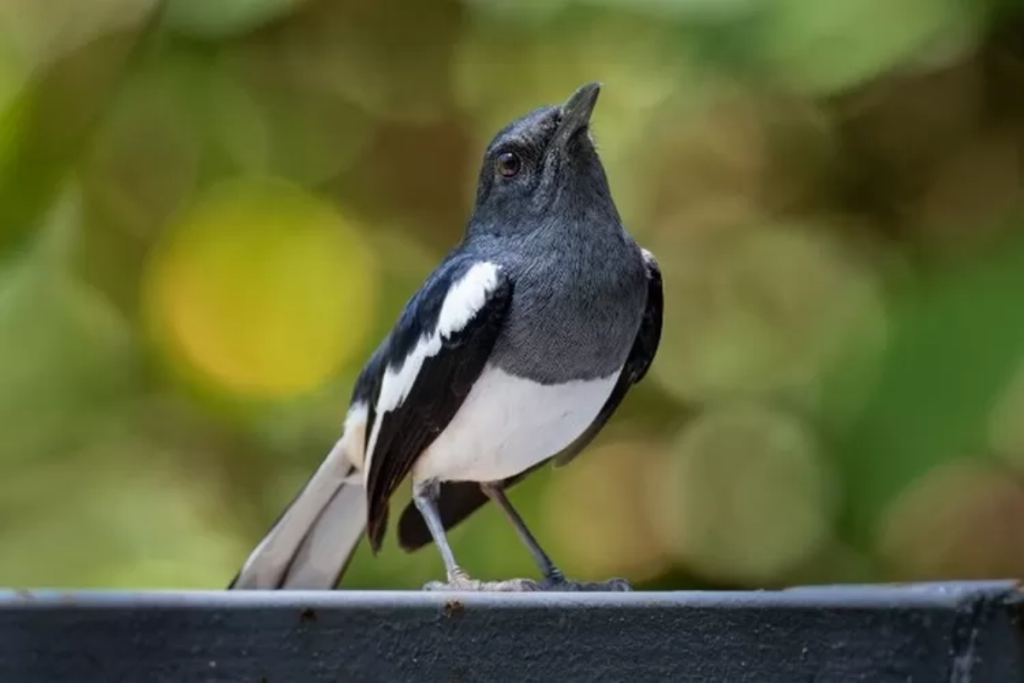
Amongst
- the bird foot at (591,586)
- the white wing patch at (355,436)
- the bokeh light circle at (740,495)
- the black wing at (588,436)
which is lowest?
the bokeh light circle at (740,495)

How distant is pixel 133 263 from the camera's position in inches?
94.7

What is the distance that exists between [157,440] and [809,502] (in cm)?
109

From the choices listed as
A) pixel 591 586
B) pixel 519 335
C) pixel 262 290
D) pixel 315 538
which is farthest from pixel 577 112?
pixel 262 290

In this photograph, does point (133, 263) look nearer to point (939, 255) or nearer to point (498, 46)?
point (498, 46)

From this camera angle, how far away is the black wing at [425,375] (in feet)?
4.46

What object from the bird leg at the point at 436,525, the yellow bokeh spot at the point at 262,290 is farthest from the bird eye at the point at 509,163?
the yellow bokeh spot at the point at 262,290

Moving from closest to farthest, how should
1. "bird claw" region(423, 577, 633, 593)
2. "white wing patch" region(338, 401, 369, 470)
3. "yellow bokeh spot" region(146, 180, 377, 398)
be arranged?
1. "bird claw" region(423, 577, 633, 593)
2. "white wing patch" region(338, 401, 369, 470)
3. "yellow bokeh spot" region(146, 180, 377, 398)

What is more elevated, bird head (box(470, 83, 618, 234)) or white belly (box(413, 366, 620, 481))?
bird head (box(470, 83, 618, 234))

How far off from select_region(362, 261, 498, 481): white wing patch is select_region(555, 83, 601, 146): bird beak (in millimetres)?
164

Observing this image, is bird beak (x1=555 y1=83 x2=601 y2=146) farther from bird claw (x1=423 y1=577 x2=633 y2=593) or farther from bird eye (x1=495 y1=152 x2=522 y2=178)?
bird claw (x1=423 y1=577 x2=633 y2=593)

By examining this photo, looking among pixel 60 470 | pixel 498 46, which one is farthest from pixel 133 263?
pixel 498 46

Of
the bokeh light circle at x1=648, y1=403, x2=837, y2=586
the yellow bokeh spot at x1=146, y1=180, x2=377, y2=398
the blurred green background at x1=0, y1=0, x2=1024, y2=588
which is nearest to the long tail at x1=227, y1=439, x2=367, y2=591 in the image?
the blurred green background at x1=0, y1=0, x2=1024, y2=588

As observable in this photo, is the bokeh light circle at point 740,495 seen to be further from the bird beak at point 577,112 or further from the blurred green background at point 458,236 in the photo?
the bird beak at point 577,112

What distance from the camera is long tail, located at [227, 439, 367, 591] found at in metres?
1.59
